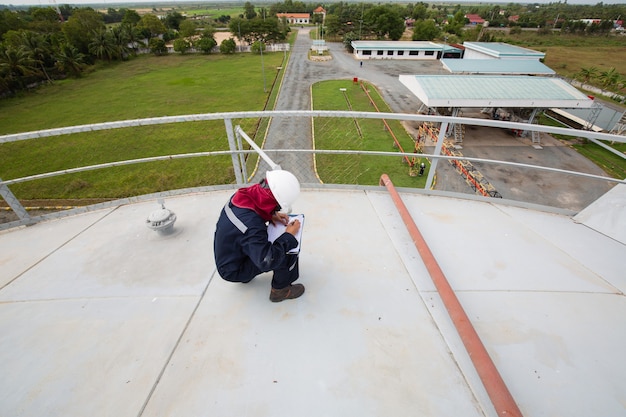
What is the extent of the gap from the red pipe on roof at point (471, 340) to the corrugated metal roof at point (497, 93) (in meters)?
20.2

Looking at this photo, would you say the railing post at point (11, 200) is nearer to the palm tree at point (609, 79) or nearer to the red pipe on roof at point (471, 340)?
the red pipe on roof at point (471, 340)

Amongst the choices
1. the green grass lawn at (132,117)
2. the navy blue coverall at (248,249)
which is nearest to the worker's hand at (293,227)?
the navy blue coverall at (248,249)

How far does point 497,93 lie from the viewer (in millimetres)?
20781

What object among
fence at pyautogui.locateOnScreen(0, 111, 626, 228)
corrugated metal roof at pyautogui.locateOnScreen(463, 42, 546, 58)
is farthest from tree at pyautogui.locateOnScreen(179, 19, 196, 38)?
corrugated metal roof at pyautogui.locateOnScreen(463, 42, 546, 58)

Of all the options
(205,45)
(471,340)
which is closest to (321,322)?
(471,340)

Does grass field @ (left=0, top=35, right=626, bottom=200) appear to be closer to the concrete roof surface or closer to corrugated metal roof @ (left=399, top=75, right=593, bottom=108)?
corrugated metal roof @ (left=399, top=75, right=593, bottom=108)

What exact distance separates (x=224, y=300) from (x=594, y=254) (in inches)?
165

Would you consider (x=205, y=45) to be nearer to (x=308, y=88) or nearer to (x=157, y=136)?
(x=308, y=88)

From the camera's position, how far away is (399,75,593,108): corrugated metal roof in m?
20.2

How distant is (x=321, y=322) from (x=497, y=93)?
2440 cm

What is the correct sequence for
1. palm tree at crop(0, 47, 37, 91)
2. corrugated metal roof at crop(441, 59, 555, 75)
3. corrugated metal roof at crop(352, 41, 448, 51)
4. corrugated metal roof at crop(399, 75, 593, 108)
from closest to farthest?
corrugated metal roof at crop(399, 75, 593, 108) < corrugated metal roof at crop(441, 59, 555, 75) < palm tree at crop(0, 47, 37, 91) < corrugated metal roof at crop(352, 41, 448, 51)

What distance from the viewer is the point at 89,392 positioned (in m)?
2.03

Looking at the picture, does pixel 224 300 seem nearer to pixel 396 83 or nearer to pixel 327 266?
pixel 327 266

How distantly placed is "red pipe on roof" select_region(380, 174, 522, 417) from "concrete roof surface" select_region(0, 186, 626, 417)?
0.37ft
